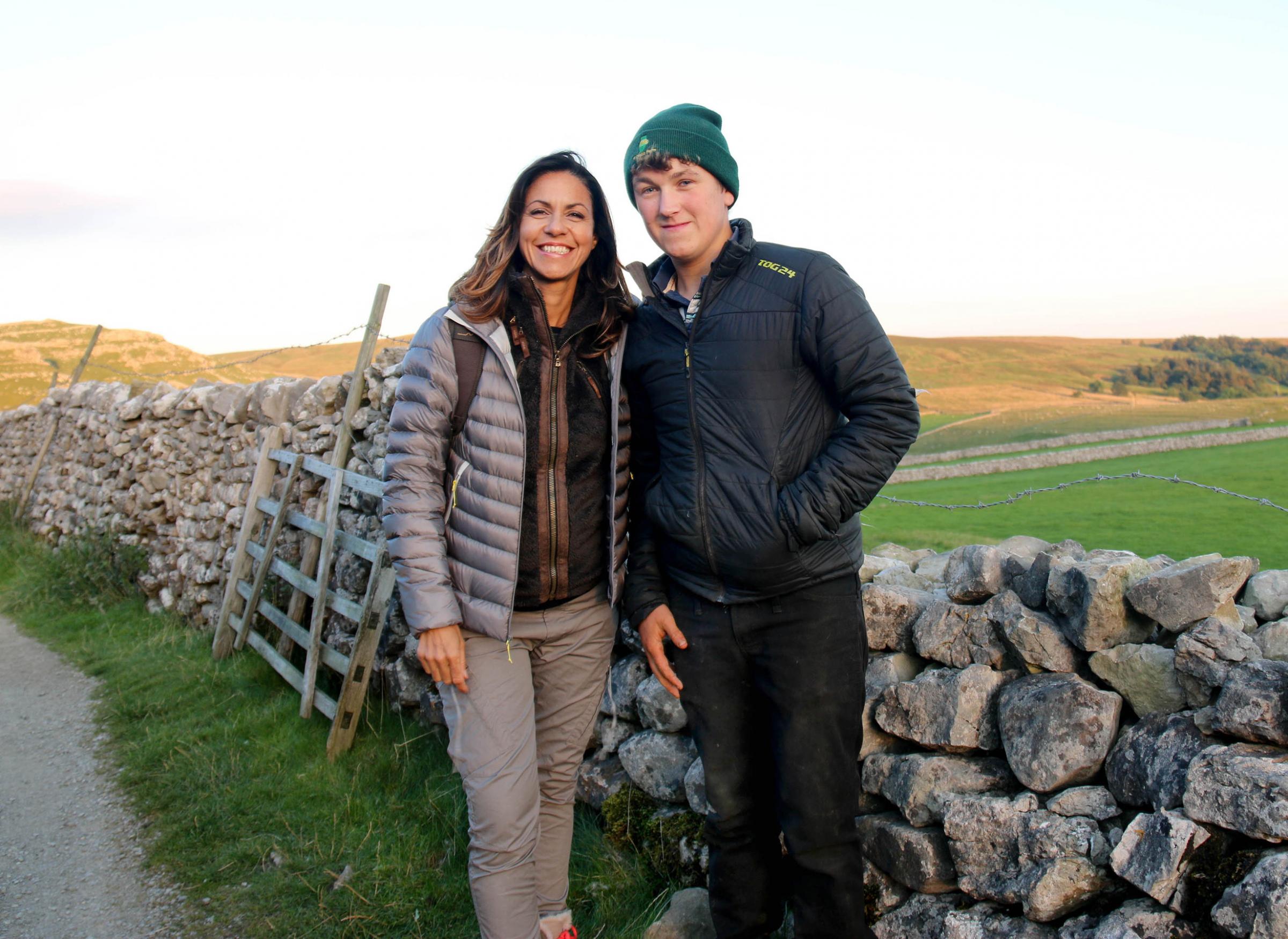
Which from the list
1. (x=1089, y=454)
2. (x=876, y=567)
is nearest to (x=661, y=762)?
(x=876, y=567)

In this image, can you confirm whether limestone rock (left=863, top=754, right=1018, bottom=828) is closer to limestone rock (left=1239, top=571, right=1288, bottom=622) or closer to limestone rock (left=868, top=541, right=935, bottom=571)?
limestone rock (left=1239, top=571, right=1288, bottom=622)

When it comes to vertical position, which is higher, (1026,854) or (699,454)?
(699,454)

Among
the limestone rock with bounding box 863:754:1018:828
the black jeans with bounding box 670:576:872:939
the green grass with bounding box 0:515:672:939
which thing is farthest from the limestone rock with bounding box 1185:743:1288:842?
the green grass with bounding box 0:515:672:939

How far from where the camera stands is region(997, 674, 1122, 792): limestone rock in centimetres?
263

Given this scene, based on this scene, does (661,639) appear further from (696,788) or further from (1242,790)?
(1242,790)

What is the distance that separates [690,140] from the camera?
2.72 metres

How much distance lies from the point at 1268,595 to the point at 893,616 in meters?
1.16

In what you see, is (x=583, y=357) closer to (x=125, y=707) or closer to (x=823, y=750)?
(x=823, y=750)

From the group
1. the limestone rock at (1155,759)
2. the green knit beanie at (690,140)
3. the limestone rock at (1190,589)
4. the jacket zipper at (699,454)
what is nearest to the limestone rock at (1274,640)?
the limestone rock at (1190,589)

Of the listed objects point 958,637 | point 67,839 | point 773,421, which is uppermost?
point 773,421

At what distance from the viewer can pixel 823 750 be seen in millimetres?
2643

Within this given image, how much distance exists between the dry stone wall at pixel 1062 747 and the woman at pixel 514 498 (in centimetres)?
95

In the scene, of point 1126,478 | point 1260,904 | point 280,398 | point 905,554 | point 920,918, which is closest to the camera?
point 1260,904

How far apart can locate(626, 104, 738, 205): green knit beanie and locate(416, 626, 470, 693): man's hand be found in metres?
1.61
